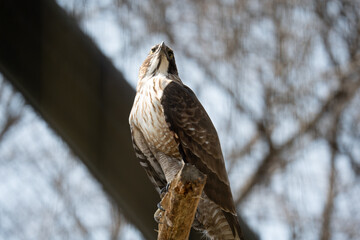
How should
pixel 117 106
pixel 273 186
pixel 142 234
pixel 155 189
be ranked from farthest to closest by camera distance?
1. pixel 273 186
2. pixel 155 189
3. pixel 142 234
4. pixel 117 106

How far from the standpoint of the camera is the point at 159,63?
224 cm

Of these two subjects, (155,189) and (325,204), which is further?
(325,204)

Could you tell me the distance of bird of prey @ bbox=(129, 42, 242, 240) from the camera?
1.88 metres

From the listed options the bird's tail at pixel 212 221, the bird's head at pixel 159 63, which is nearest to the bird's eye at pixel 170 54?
the bird's head at pixel 159 63

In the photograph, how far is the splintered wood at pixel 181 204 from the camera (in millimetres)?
1470

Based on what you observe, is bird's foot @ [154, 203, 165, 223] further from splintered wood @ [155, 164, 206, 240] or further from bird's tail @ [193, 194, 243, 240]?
bird's tail @ [193, 194, 243, 240]

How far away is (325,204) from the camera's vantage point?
7.82 feet

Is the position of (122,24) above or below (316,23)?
below

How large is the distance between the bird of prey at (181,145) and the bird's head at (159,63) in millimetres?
205

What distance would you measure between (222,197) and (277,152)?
1.94ft

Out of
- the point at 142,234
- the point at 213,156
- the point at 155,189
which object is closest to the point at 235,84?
the point at 213,156

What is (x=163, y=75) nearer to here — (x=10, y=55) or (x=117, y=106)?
(x=117, y=106)

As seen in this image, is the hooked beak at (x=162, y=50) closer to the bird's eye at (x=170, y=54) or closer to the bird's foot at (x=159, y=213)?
the bird's eye at (x=170, y=54)

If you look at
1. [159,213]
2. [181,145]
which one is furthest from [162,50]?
[159,213]
